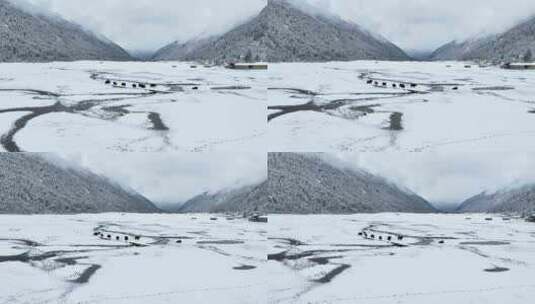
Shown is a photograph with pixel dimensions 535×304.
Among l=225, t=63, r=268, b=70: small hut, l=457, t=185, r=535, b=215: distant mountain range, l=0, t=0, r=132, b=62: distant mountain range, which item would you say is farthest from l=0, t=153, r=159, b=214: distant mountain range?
l=457, t=185, r=535, b=215: distant mountain range

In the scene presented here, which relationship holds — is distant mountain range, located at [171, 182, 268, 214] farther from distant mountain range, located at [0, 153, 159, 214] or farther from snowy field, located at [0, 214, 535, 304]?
distant mountain range, located at [0, 153, 159, 214]

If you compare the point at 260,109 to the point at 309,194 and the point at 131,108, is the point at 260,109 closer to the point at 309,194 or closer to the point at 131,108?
the point at 309,194

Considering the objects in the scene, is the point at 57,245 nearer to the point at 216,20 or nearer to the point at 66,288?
the point at 66,288

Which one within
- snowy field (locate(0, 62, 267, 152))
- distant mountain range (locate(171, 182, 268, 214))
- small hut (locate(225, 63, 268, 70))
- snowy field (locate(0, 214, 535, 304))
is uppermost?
small hut (locate(225, 63, 268, 70))

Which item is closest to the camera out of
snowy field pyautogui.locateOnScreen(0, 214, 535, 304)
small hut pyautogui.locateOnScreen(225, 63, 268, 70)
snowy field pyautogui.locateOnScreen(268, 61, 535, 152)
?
snowy field pyautogui.locateOnScreen(0, 214, 535, 304)

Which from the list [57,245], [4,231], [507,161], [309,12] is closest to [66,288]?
[57,245]
